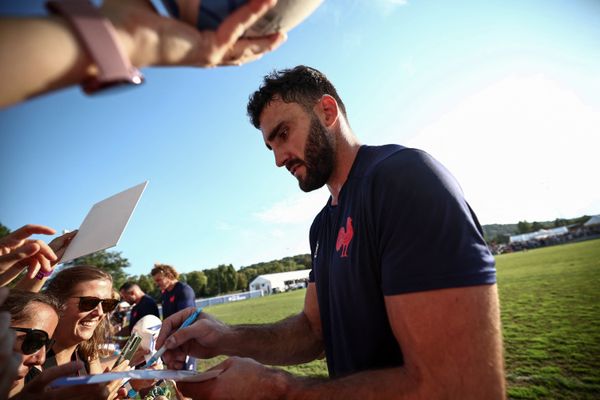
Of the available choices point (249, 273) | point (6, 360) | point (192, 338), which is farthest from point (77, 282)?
point (249, 273)

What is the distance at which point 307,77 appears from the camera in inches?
112

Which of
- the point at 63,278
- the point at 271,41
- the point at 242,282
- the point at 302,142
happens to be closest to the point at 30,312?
the point at 63,278

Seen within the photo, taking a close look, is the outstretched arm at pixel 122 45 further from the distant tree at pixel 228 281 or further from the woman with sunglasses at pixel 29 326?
the distant tree at pixel 228 281

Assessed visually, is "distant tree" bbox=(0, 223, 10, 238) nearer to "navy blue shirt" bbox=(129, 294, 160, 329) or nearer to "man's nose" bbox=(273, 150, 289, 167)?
"navy blue shirt" bbox=(129, 294, 160, 329)

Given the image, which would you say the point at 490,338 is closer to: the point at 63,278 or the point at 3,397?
the point at 3,397

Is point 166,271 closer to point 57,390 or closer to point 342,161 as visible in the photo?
point 342,161

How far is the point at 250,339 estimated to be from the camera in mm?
2344

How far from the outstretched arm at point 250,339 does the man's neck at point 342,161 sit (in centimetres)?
83

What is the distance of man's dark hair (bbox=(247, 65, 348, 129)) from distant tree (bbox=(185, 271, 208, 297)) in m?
105

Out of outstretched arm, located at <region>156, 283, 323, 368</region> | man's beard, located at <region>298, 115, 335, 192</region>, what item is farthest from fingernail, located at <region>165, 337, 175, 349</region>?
man's beard, located at <region>298, 115, 335, 192</region>

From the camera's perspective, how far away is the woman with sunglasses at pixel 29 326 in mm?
1993

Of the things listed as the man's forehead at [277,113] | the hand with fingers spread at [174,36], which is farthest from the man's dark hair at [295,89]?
the hand with fingers spread at [174,36]

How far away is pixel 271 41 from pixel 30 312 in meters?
2.51

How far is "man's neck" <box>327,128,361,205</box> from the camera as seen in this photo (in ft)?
8.04
